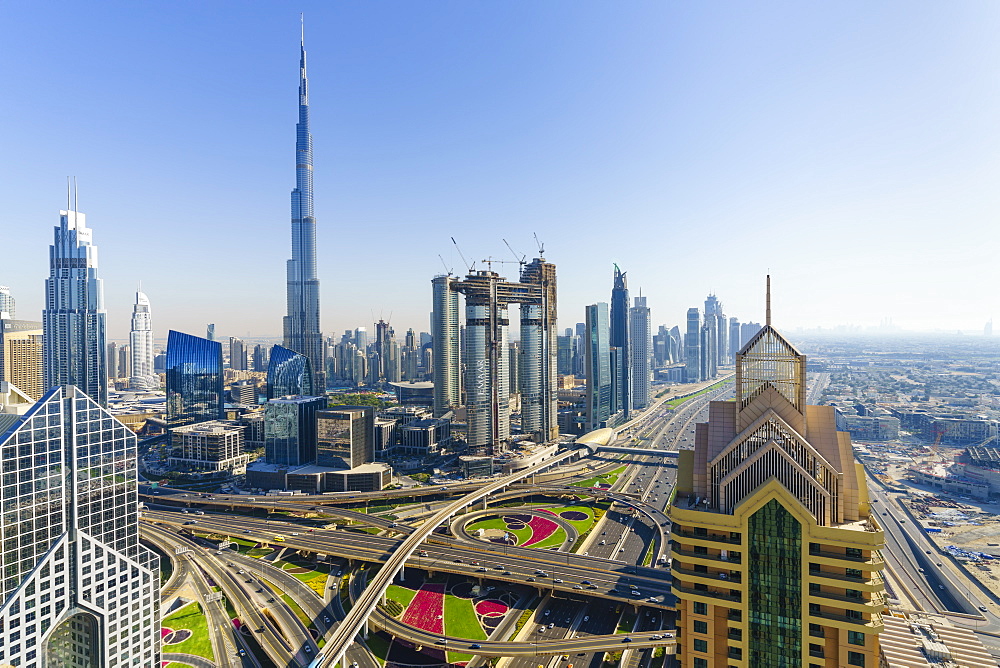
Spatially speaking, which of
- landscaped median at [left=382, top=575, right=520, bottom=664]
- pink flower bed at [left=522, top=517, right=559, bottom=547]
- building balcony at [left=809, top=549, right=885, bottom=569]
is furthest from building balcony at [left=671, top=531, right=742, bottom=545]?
pink flower bed at [left=522, top=517, right=559, bottom=547]

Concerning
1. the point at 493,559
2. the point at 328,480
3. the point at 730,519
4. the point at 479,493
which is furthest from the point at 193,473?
the point at 730,519

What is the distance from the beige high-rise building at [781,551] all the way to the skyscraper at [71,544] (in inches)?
1942

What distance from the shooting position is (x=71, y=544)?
45031mm

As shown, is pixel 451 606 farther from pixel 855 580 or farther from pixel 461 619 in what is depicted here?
pixel 855 580

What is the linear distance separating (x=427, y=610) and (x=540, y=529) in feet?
135

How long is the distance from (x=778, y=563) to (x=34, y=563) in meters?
58.2

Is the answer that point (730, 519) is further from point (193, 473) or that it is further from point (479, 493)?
point (193, 473)

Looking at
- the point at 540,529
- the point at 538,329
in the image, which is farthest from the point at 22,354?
the point at 540,529

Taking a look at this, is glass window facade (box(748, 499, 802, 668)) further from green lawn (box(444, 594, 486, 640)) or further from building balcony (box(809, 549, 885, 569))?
green lawn (box(444, 594, 486, 640))

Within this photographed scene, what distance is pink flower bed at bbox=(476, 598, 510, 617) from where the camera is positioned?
85562 mm

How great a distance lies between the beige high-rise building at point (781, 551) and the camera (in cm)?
3409

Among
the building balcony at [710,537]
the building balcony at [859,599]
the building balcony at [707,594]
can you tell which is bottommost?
the building balcony at [707,594]

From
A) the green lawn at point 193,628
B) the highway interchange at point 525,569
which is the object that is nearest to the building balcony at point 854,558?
the highway interchange at point 525,569

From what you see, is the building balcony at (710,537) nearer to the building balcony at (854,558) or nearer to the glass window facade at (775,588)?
the glass window facade at (775,588)
